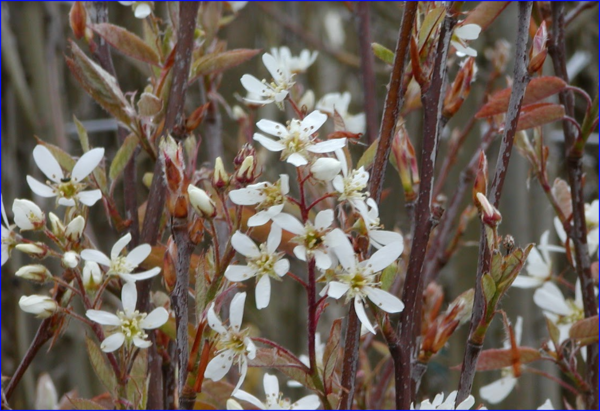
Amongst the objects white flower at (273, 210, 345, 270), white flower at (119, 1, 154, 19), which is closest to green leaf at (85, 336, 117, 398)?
white flower at (273, 210, 345, 270)

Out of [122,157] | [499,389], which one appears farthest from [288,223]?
[499,389]

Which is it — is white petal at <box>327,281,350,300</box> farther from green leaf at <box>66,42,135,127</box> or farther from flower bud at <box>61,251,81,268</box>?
green leaf at <box>66,42,135,127</box>

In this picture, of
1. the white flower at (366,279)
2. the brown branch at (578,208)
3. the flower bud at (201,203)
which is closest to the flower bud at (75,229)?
the flower bud at (201,203)

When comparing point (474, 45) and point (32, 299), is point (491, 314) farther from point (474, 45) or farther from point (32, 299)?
point (474, 45)

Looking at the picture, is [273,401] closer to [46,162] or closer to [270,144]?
[270,144]

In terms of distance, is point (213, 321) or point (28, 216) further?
point (28, 216)

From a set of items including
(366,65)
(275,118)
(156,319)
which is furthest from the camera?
(275,118)
